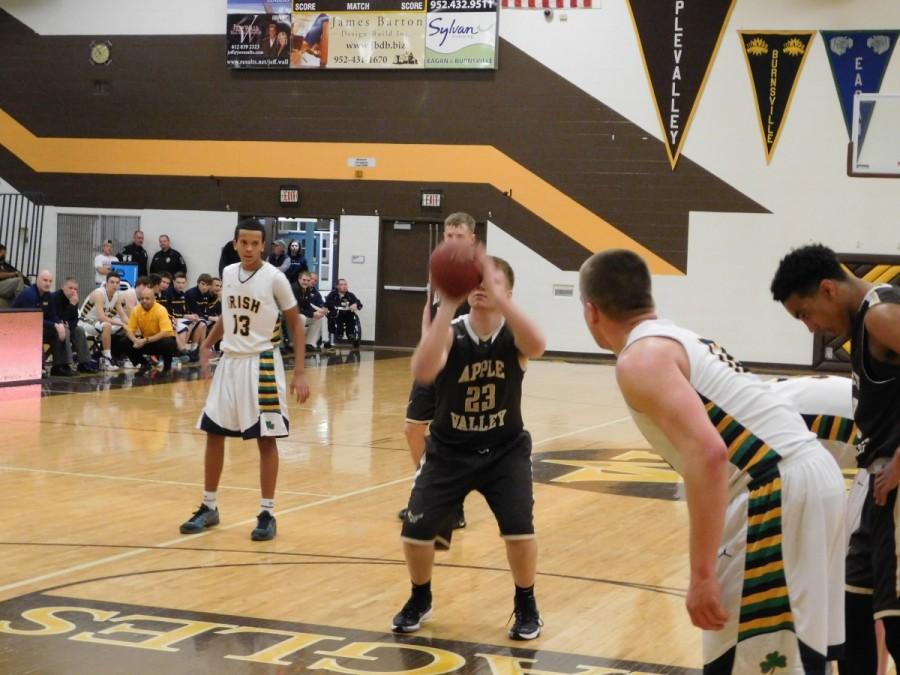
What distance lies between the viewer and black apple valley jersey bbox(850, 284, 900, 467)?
366 centimetres

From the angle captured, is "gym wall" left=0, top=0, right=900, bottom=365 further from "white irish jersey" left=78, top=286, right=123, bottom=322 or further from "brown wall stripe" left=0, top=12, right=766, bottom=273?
"white irish jersey" left=78, top=286, right=123, bottom=322

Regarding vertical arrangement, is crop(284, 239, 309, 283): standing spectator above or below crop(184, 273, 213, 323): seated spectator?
above

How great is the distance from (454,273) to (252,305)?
10.1ft

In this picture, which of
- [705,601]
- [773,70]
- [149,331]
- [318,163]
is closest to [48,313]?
[149,331]

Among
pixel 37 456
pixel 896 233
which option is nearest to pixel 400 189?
pixel 896 233

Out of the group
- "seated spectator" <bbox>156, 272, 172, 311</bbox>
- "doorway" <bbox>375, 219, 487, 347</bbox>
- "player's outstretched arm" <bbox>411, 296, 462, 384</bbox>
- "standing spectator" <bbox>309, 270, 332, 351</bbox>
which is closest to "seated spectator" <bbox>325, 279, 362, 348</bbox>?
"standing spectator" <bbox>309, 270, 332, 351</bbox>

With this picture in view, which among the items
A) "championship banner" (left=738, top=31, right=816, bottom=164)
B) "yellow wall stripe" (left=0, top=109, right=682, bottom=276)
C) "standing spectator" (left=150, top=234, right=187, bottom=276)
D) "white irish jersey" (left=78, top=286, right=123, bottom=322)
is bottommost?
"white irish jersey" (left=78, top=286, right=123, bottom=322)

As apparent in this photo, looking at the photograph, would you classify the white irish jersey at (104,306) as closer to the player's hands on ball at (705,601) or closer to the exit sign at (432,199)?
the exit sign at (432,199)

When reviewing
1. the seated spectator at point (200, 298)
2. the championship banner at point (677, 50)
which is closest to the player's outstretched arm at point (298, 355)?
the seated spectator at point (200, 298)

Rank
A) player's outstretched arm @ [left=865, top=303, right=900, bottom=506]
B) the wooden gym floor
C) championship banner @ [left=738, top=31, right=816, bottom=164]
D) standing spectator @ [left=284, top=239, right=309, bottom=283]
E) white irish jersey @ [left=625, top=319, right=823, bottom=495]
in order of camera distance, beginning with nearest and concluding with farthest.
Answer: white irish jersey @ [left=625, top=319, right=823, bottom=495], player's outstretched arm @ [left=865, top=303, right=900, bottom=506], the wooden gym floor, championship banner @ [left=738, top=31, right=816, bottom=164], standing spectator @ [left=284, top=239, right=309, bottom=283]

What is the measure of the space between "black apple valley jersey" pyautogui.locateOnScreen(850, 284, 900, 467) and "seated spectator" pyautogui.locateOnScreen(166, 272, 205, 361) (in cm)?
1442

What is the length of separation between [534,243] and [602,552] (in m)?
14.5

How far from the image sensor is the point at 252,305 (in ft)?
23.4

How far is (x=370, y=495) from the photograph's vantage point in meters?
8.41
